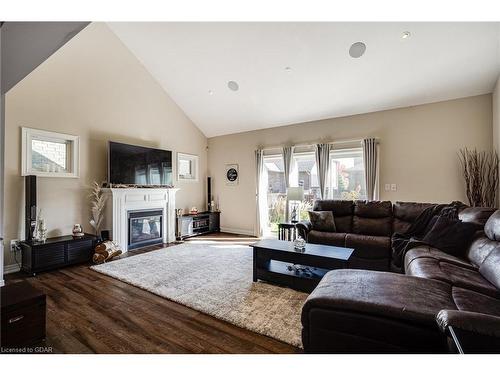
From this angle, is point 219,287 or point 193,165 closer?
point 219,287

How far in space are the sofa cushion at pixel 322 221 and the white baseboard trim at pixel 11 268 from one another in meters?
4.44

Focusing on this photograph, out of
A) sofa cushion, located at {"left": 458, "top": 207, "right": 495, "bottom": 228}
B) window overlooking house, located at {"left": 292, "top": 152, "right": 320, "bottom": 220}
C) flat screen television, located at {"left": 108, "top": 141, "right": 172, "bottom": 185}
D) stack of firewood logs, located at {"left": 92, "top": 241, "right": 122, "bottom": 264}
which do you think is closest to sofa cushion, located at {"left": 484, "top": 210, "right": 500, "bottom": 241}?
sofa cushion, located at {"left": 458, "top": 207, "right": 495, "bottom": 228}

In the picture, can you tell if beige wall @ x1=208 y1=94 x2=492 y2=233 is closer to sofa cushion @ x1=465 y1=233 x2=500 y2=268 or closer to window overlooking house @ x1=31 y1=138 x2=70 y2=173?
sofa cushion @ x1=465 y1=233 x2=500 y2=268

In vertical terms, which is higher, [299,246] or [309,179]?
[309,179]

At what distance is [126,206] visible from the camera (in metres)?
4.50

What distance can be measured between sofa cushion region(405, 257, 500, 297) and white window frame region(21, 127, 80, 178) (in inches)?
199

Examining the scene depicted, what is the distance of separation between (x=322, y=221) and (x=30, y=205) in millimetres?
4340

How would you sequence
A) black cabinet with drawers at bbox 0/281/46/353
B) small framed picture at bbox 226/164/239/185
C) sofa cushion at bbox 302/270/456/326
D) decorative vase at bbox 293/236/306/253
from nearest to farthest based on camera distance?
sofa cushion at bbox 302/270/456/326, black cabinet with drawers at bbox 0/281/46/353, decorative vase at bbox 293/236/306/253, small framed picture at bbox 226/164/239/185

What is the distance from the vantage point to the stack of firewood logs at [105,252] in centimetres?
370

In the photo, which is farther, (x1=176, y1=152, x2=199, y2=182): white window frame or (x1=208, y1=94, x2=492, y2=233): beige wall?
(x1=176, y1=152, x2=199, y2=182): white window frame

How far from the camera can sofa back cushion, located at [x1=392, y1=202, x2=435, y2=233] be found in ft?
11.3

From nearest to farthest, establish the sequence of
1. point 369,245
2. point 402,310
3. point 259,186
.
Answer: point 402,310 → point 369,245 → point 259,186

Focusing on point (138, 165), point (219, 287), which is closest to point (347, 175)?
point (219, 287)

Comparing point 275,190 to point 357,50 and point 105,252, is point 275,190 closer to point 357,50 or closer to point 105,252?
point 357,50
